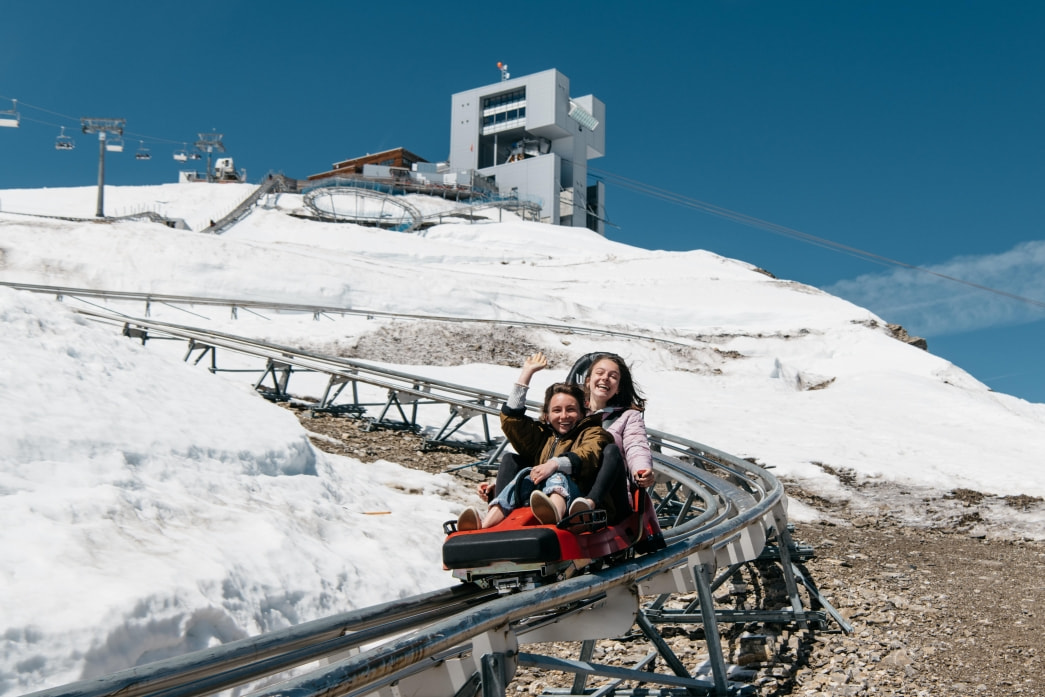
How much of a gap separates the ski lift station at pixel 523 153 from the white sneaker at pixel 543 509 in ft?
307

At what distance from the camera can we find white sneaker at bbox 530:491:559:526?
185 inches

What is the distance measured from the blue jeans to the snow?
197cm

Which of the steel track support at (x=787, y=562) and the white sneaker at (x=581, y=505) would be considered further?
the steel track support at (x=787, y=562)

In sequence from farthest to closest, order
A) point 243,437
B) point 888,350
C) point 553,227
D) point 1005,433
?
1. point 553,227
2. point 888,350
3. point 1005,433
4. point 243,437

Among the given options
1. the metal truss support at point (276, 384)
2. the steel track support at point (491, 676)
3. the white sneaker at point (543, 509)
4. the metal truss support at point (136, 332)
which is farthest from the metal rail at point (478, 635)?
the metal truss support at point (136, 332)

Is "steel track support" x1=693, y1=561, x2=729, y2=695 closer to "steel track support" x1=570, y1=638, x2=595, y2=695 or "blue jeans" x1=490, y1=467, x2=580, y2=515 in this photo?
"steel track support" x1=570, y1=638, x2=595, y2=695

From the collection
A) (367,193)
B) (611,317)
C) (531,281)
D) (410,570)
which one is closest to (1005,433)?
(410,570)

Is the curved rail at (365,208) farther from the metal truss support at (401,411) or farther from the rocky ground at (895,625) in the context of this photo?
the rocky ground at (895,625)

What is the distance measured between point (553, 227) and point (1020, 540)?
7076cm

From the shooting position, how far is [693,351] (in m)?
32.8

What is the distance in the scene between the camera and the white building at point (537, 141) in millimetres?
102000

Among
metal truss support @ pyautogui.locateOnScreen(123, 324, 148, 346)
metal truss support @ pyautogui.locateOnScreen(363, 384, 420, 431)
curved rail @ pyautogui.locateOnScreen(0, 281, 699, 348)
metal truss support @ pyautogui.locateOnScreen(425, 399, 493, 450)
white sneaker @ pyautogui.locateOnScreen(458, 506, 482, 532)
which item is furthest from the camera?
curved rail @ pyautogui.locateOnScreen(0, 281, 699, 348)

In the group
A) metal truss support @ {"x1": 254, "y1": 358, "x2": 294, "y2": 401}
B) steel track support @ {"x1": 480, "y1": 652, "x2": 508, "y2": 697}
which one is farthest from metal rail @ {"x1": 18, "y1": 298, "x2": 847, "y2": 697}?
metal truss support @ {"x1": 254, "y1": 358, "x2": 294, "y2": 401}

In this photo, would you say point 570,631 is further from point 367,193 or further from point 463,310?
point 367,193
